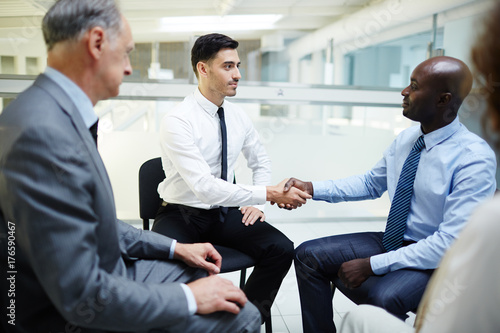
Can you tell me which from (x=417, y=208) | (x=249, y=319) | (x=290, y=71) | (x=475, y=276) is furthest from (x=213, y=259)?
(x=290, y=71)

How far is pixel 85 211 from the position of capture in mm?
863

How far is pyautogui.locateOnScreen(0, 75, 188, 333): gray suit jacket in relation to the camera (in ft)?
2.68

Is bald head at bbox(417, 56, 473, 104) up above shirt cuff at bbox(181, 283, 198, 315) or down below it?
above

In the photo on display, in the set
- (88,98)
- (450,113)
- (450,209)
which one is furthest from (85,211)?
(450,113)

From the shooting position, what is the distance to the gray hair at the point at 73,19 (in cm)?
97

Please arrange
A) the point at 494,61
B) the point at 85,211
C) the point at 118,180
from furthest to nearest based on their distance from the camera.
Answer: the point at 118,180 < the point at 85,211 < the point at 494,61

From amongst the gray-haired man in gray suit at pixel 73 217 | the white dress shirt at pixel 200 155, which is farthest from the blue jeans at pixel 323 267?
the gray-haired man in gray suit at pixel 73 217

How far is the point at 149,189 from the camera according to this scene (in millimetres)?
2178

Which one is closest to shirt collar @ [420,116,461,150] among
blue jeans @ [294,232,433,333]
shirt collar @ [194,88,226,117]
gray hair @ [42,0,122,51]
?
blue jeans @ [294,232,433,333]

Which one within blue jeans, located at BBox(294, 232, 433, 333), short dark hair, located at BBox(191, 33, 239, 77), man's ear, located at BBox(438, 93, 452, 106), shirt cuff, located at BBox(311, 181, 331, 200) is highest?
short dark hair, located at BBox(191, 33, 239, 77)

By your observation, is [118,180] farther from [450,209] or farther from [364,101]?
[450,209]

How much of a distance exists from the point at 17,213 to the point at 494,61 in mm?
932

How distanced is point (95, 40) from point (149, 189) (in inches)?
50.3

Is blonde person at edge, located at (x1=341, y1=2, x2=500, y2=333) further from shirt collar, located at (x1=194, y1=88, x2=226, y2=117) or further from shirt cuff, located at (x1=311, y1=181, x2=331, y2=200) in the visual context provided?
shirt collar, located at (x1=194, y1=88, x2=226, y2=117)
